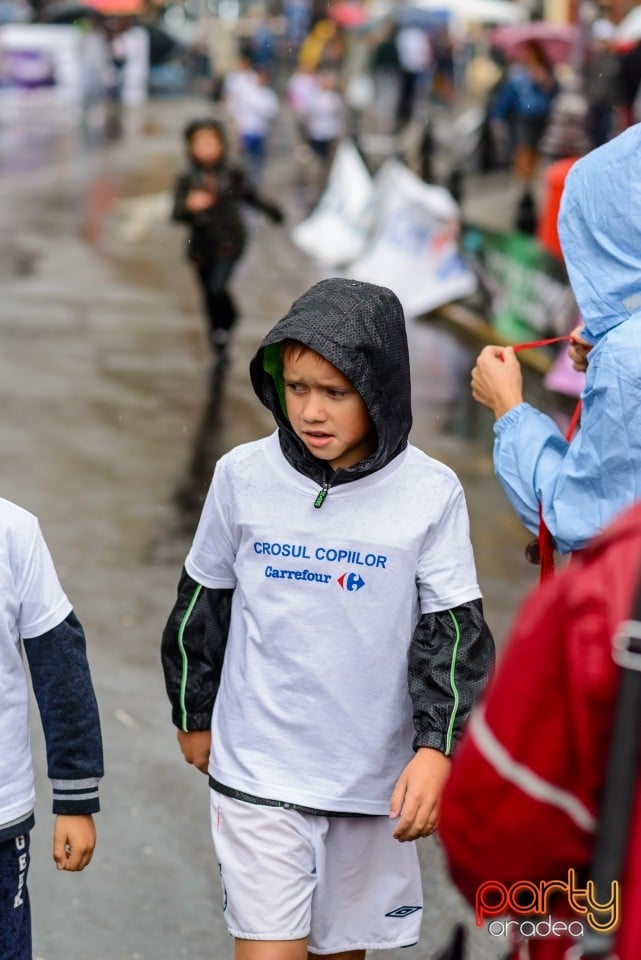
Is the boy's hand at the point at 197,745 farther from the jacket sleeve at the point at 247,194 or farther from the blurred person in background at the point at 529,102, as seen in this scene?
the blurred person in background at the point at 529,102

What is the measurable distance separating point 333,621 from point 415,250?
12502mm

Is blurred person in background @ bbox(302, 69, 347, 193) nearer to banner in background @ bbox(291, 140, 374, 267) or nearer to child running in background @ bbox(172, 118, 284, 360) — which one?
banner in background @ bbox(291, 140, 374, 267)

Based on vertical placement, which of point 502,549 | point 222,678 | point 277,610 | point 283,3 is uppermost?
point 277,610

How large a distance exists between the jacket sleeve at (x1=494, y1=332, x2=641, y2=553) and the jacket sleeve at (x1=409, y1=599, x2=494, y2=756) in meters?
0.25

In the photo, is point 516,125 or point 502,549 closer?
point 502,549

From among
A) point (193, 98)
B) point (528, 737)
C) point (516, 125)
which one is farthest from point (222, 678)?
point (193, 98)

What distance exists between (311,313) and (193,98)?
4383 cm

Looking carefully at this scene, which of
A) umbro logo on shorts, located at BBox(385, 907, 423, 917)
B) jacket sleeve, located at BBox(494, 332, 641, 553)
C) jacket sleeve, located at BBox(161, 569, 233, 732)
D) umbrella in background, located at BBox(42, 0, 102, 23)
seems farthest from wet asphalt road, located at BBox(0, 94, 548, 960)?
umbrella in background, located at BBox(42, 0, 102, 23)

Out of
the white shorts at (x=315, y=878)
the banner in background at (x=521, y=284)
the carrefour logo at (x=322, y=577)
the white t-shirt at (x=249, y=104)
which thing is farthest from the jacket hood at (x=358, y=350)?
the white t-shirt at (x=249, y=104)

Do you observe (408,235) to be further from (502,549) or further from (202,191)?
(502,549)

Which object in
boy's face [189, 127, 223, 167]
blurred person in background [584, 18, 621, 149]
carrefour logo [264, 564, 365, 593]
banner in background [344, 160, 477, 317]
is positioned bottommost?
banner in background [344, 160, 477, 317]

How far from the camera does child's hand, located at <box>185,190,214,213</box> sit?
1170cm

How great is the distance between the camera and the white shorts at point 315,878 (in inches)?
121

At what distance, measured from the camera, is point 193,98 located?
45.4 metres
